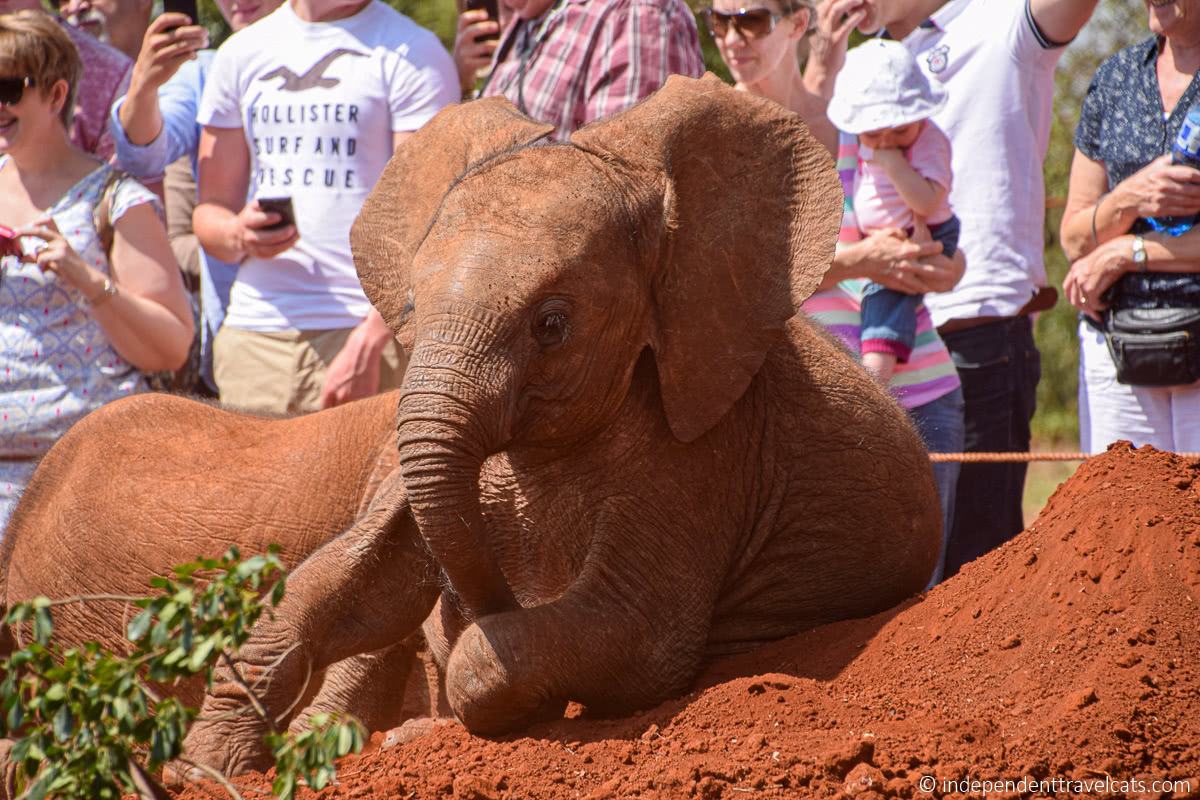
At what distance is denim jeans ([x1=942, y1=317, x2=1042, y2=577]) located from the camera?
7.30 m

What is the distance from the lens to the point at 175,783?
5012mm

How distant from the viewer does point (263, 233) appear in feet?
23.8

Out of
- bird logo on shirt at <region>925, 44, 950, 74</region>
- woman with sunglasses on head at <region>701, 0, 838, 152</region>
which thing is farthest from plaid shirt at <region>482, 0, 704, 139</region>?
bird logo on shirt at <region>925, 44, 950, 74</region>

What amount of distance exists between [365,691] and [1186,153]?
12.0ft

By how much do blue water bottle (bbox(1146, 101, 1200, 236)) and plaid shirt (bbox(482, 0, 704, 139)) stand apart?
1.93m

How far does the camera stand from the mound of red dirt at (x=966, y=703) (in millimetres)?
3855

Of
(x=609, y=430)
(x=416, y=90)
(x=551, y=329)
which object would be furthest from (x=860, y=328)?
(x=551, y=329)

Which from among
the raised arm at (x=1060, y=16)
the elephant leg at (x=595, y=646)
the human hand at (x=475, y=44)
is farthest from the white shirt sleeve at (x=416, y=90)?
the elephant leg at (x=595, y=646)

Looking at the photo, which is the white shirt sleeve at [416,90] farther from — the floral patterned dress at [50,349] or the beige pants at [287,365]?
the floral patterned dress at [50,349]

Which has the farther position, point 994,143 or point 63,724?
point 994,143

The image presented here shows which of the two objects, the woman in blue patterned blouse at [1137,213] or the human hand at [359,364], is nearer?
the woman in blue patterned blouse at [1137,213]

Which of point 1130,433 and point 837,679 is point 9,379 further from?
point 1130,433

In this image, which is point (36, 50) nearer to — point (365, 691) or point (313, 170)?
point (313, 170)

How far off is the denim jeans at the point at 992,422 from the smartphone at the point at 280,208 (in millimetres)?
2945
